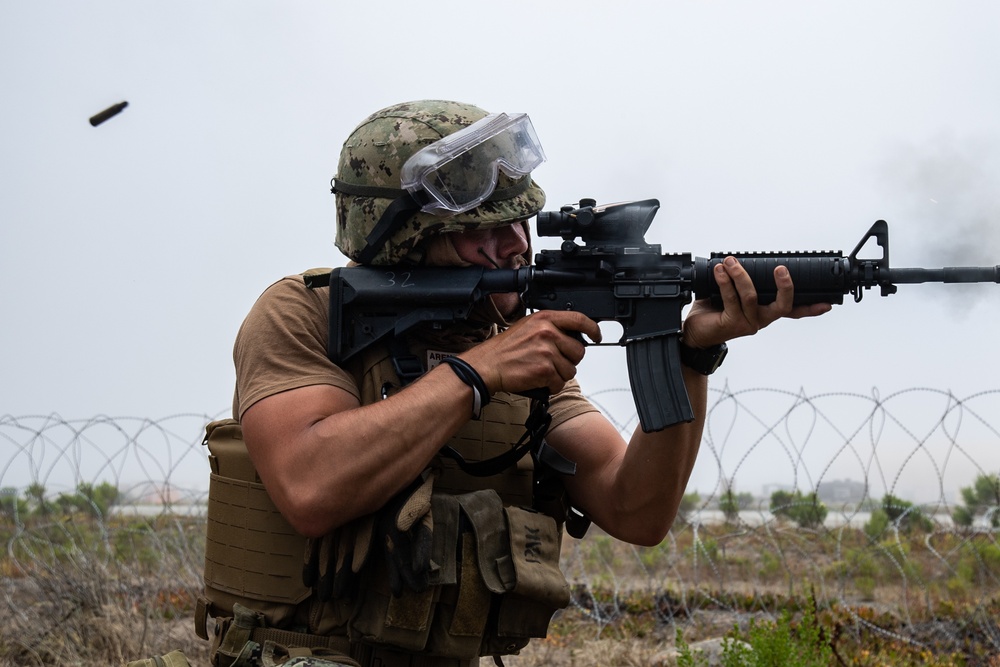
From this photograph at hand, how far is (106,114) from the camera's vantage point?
5566mm

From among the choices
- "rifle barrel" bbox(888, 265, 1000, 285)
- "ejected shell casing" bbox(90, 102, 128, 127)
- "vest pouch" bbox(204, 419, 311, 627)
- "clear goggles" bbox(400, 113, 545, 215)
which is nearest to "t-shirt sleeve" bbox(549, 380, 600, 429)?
"clear goggles" bbox(400, 113, 545, 215)

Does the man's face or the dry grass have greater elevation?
the man's face

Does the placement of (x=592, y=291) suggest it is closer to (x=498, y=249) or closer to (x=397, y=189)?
(x=498, y=249)

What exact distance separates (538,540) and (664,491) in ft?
1.45

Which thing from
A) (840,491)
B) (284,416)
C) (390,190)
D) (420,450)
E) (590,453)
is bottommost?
(840,491)

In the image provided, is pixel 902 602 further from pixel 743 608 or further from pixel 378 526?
pixel 378 526

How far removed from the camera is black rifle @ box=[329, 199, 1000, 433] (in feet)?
9.93

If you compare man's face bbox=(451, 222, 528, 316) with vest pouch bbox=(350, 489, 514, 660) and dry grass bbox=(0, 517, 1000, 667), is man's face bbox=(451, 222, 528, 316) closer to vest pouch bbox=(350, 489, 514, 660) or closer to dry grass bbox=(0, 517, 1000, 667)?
vest pouch bbox=(350, 489, 514, 660)

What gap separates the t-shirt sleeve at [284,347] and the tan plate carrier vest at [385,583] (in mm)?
179

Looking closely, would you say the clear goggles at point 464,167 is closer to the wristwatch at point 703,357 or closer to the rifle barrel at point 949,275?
the wristwatch at point 703,357

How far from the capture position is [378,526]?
286 cm

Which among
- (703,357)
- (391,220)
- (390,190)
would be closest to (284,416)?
(391,220)

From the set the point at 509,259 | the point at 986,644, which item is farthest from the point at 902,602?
the point at 509,259

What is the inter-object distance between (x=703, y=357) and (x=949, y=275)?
73 cm
